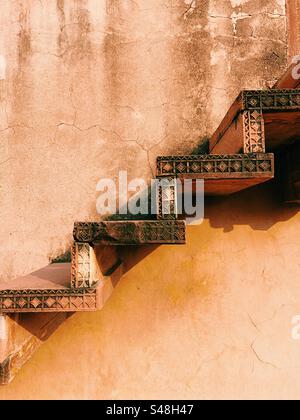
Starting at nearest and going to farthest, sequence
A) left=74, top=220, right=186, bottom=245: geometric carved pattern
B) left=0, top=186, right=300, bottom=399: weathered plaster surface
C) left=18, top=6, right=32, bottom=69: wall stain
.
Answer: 1. left=74, top=220, right=186, bottom=245: geometric carved pattern
2. left=0, top=186, right=300, bottom=399: weathered plaster surface
3. left=18, top=6, right=32, bottom=69: wall stain

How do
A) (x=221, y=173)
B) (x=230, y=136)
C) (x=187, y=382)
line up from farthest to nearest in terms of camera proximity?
(x=187, y=382)
(x=230, y=136)
(x=221, y=173)

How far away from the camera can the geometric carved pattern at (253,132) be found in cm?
174

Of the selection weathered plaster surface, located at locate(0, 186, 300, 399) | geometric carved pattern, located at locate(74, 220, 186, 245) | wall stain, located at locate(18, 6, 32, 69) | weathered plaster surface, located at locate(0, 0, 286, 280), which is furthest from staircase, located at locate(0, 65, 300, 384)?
wall stain, located at locate(18, 6, 32, 69)

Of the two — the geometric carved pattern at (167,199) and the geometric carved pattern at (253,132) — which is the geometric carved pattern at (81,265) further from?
the geometric carved pattern at (253,132)

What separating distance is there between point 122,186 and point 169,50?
55.0 inches

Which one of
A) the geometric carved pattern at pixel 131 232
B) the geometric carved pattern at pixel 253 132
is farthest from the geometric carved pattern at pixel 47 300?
the geometric carved pattern at pixel 253 132

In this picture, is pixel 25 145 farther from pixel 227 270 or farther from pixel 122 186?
pixel 227 270

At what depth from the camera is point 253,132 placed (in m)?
1.75

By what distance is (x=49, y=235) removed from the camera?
2.78 m

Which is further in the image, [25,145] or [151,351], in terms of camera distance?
[25,145]

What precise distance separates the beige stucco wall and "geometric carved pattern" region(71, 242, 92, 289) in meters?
0.99

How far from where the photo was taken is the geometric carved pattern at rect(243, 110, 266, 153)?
174cm

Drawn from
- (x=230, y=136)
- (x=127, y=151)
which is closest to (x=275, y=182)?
(x=230, y=136)

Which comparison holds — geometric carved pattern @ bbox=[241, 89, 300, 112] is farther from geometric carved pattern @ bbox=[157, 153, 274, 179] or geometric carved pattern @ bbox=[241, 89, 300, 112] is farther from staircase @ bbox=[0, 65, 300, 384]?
geometric carved pattern @ bbox=[157, 153, 274, 179]
